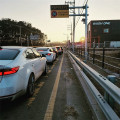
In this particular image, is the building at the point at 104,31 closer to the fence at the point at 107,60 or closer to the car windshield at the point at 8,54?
the fence at the point at 107,60

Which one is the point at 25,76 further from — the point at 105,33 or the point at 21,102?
the point at 105,33

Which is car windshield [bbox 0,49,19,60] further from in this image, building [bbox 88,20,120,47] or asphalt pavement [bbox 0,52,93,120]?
building [bbox 88,20,120,47]

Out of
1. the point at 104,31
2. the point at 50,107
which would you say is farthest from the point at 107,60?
the point at 104,31

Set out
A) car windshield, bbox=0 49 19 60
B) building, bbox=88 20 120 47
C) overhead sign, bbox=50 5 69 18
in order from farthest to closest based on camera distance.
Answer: building, bbox=88 20 120 47
overhead sign, bbox=50 5 69 18
car windshield, bbox=0 49 19 60

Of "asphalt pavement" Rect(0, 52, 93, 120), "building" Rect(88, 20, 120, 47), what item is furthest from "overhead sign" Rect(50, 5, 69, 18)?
"building" Rect(88, 20, 120, 47)

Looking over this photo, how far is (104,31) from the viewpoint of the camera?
176ft

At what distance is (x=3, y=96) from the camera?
10.0 ft

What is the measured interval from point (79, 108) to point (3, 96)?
1994 mm

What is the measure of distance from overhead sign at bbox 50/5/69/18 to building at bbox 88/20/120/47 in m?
39.1

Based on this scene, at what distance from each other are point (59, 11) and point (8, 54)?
13.6 metres

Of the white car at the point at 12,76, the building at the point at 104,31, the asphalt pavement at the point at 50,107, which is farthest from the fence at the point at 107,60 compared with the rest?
→ the building at the point at 104,31

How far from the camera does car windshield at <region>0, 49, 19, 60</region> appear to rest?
3726mm

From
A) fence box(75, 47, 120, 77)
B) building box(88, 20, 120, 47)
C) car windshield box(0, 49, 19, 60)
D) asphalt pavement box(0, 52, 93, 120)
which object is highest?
building box(88, 20, 120, 47)

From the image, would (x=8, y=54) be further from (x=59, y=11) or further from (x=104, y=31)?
(x=104, y=31)
